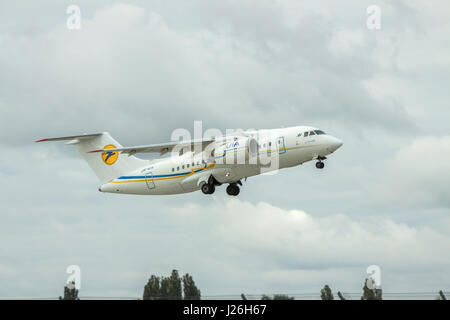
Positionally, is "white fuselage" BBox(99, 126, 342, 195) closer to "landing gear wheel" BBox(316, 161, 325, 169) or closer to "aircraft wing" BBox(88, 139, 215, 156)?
"landing gear wheel" BBox(316, 161, 325, 169)

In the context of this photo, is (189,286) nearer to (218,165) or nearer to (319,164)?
(218,165)

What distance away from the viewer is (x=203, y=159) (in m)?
44.3

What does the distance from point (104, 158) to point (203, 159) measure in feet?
30.0

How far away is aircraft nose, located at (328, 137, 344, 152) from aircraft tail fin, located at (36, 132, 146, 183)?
13.9 m

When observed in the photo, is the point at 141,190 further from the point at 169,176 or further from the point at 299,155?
Answer: the point at 299,155

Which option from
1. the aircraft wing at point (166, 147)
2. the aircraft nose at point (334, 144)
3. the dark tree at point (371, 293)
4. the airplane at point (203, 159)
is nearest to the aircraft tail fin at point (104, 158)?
the airplane at point (203, 159)

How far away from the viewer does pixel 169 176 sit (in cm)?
4559

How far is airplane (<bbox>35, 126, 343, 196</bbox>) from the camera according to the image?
40188 mm

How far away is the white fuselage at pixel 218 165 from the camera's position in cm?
4000

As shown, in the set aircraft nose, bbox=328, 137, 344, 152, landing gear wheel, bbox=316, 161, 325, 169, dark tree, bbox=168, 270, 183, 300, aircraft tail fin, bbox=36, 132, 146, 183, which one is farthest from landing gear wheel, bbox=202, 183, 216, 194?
dark tree, bbox=168, 270, 183, 300

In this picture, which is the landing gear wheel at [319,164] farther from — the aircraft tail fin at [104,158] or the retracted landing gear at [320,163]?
the aircraft tail fin at [104,158]
